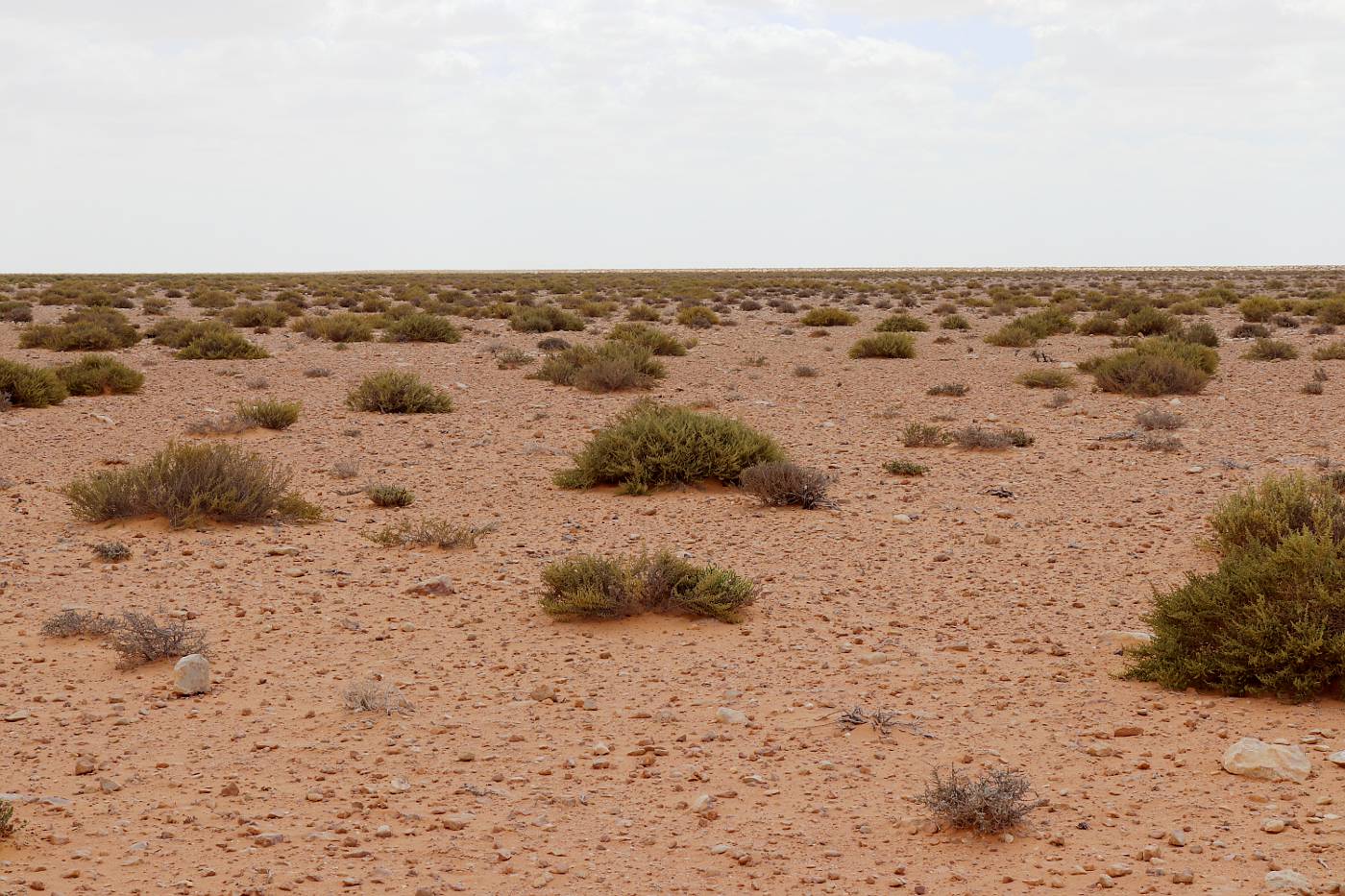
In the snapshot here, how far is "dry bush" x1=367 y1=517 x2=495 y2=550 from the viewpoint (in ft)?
29.4

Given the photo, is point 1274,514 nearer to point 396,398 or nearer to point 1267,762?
point 1267,762

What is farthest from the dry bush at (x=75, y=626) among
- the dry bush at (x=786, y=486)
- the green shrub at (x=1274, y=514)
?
the green shrub at (x=1274, y=514)

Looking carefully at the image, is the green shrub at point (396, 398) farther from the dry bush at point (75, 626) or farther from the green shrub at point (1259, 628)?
the green shrub at point (1259, 628)

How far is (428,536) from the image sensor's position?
895cm

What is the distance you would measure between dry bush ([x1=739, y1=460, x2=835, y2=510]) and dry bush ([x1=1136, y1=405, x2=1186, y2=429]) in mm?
5728

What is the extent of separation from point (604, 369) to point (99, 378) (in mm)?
7417

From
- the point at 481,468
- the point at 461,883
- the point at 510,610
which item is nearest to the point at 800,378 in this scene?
the point at 481,468

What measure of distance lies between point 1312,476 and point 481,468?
8059 mm

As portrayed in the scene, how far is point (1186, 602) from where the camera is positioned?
6133 millimetres

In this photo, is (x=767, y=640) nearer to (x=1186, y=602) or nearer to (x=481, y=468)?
(x=1186, y=602)

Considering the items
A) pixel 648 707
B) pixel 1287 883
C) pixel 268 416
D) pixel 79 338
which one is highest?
pixel 79 338

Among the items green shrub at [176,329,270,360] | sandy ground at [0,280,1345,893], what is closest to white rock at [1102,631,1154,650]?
sandy ground at [0,280,1345,893]

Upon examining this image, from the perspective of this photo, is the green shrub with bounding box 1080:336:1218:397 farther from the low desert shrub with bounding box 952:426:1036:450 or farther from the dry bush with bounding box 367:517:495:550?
the dry bush with bounding box 367:517:495:550

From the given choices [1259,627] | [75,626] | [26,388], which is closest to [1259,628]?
[1259,627]
